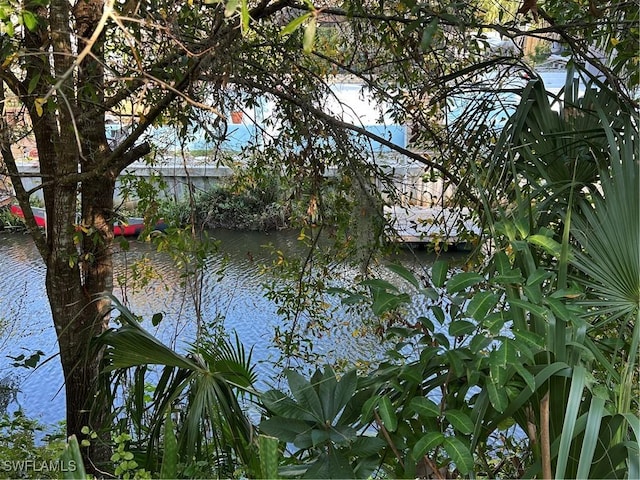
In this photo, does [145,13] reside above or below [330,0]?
below

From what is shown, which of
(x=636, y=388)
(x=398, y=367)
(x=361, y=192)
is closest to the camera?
(x=398, y=367)

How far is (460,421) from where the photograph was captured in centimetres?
120

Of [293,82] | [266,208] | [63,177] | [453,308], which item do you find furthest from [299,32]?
[266,208]

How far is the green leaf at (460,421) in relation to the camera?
1.18 meters

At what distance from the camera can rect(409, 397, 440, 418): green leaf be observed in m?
1.23

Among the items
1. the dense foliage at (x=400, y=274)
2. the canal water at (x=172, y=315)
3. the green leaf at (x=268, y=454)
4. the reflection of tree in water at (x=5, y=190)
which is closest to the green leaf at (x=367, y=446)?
the dense foliage at (x=400, y=274)

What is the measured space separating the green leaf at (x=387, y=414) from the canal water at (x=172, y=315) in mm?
2516

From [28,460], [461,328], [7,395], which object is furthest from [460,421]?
[7,395]

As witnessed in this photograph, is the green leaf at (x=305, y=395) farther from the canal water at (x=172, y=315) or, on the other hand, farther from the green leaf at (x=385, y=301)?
the canal water at (x=172, y=315)

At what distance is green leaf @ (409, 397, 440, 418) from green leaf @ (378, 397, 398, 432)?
5 centimetres

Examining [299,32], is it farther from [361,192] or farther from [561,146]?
[561,146]

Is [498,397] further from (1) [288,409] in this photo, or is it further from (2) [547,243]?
(1) [288,409]

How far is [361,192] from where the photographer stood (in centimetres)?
Result: 212

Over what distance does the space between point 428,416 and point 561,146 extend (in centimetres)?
97
